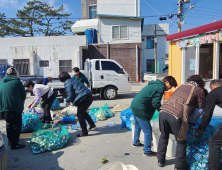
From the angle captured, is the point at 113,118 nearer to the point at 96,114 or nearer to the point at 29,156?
the point at 96,114

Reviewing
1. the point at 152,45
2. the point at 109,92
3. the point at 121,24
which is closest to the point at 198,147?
the point at 109,92

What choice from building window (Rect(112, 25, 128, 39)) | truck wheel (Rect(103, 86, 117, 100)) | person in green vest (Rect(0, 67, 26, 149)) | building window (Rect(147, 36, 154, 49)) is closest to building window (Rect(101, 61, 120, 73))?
truck wheel (Rect(103, 86, 117, 100))

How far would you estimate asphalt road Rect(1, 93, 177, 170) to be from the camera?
348 centimetres

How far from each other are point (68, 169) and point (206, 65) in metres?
7.08

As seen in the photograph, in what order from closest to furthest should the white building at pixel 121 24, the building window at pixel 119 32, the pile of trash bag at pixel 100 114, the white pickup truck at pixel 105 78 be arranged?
1. the pile of trash bag at pixel 100 114
2. the white pickup truck at pixel 105 78
3. the white building at pixel 121 24
4. the building window at pixel 119 32

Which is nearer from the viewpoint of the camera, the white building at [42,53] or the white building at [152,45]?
the white building at [42,53]

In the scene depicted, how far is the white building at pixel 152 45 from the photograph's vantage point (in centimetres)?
2559

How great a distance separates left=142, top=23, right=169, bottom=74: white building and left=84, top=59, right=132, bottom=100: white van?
653 inches

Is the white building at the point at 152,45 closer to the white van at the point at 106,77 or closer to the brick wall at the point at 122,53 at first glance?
the brick wall at the point at 122,53

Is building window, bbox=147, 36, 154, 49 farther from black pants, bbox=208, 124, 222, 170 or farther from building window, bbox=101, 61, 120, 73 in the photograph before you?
black pants, bbox=208, 124, 222, 170

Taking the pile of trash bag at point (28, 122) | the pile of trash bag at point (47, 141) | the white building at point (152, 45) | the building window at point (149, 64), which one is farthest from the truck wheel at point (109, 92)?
the building window at point (149, 64)

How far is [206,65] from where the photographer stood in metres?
8.08

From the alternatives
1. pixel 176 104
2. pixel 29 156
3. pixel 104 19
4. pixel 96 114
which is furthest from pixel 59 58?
pixel 176 104

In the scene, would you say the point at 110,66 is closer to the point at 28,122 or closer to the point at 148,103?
the point at 28,122
